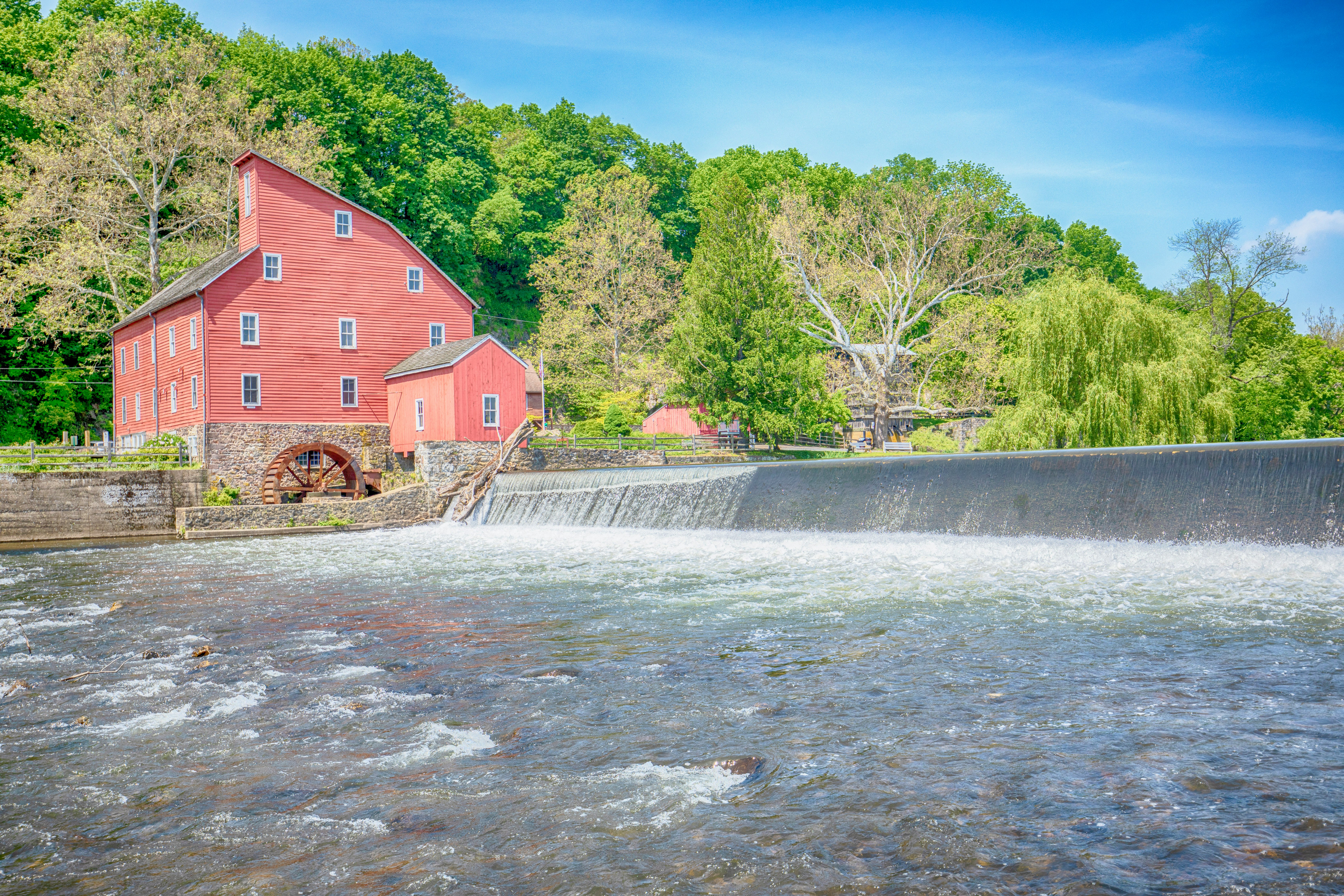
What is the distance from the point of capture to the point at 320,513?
24.7 metres

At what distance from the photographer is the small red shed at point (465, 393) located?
28047 millimetres

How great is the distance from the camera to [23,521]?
73.0 ft

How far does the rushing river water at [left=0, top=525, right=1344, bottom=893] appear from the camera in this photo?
382cm

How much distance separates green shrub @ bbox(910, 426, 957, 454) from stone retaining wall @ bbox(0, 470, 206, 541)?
90.7 feet

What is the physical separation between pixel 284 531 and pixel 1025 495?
18248 millimetres

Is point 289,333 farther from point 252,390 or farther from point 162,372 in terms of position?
point 162,372

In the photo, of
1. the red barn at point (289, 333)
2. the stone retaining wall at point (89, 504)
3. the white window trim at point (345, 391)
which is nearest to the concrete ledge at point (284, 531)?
the stone retaining wall at point (89, 504)

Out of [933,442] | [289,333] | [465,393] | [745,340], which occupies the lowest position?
[933,442]

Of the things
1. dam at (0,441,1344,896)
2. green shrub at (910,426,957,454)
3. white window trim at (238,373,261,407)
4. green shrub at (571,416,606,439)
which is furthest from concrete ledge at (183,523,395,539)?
green shrub at (910,426,957,454)

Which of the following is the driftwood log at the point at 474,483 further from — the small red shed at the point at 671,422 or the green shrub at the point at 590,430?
the small red shed at the point at 671,422

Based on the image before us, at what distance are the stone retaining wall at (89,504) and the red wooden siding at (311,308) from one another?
4.59 metres

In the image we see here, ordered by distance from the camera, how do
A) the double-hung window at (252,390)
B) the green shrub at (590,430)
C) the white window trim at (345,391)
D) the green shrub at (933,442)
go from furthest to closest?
the green shrub at (590,430), the green shrub at (933,442), the white window trim at (345,391), the double-hung window at (252,390)

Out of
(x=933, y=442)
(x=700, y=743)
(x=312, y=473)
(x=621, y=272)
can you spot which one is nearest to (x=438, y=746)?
(x=700, y=743)

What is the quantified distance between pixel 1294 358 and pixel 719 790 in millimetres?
39625
